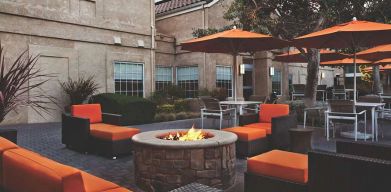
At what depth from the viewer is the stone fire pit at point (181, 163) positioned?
12.2ft

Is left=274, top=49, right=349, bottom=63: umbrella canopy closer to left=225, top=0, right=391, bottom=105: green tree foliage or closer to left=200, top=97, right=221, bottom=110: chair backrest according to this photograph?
left=225, top=0, right=391, bottom=105: green tree foliage

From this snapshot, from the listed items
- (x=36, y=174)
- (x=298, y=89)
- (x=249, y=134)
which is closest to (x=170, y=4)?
(x=298, y=89)

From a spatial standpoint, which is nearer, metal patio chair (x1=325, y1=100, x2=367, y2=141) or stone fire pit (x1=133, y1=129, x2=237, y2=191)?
stone fire pit (x1=133, y1=129, x2=237, y2=191)

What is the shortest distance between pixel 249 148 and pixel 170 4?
48.6 feet

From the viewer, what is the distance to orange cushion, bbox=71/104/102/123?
21.3 feet

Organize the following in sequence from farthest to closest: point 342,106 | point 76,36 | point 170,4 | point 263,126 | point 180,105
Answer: point 170,4 → point 180,105 → point 76,36 → point 342,106 → point 263,126

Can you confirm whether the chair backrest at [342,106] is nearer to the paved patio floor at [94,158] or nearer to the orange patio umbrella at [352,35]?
the paved patio floor at [94,158]

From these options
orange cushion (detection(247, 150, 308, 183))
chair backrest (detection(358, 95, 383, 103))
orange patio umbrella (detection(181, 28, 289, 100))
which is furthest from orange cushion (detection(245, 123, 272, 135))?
chair backrest (detection(358, 95, 383, 103))

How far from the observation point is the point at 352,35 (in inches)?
264

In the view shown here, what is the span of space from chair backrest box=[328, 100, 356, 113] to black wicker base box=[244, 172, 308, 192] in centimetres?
461

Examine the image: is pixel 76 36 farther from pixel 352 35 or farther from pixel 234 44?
pixel 352 35

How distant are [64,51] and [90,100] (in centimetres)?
212

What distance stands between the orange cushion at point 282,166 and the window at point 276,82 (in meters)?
16.8

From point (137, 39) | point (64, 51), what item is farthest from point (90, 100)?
point (137, 39)
